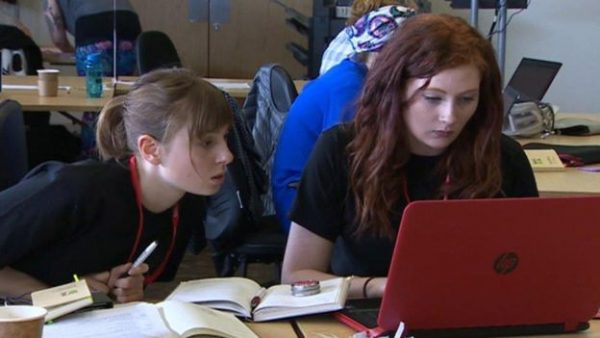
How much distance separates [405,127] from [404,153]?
0.06 m

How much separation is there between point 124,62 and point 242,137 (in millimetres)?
2694

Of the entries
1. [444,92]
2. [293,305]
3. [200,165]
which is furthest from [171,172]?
[444,92]

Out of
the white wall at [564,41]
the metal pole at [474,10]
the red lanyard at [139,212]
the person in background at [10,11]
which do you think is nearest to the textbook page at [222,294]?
the red lanyard at [139,212]

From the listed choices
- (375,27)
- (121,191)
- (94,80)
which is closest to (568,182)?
(375,27)

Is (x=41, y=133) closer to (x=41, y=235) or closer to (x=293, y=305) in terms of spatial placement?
(x=41, y=235)

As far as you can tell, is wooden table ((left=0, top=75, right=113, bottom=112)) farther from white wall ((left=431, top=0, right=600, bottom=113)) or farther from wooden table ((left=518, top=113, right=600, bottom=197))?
white wall ((left=431, top=0, right=600, bottom=113))

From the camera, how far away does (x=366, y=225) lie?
196 cm

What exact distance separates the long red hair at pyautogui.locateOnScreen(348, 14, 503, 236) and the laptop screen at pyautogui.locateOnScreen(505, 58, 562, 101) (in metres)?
1.91

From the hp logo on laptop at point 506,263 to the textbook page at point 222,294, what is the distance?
1.40 feet

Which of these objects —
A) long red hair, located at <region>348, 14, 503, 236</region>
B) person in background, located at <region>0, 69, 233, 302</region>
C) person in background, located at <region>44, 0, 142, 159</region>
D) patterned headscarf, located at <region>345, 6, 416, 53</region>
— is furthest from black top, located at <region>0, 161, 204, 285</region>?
person in background, located at <region>44, 0, 142, 159</region>

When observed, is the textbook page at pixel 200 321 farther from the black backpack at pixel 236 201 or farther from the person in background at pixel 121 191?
the black backpack at pixel 236 201

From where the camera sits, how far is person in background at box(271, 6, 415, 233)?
2.72m

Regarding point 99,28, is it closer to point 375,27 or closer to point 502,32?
point 502,32

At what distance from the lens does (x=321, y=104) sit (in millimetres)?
2742
